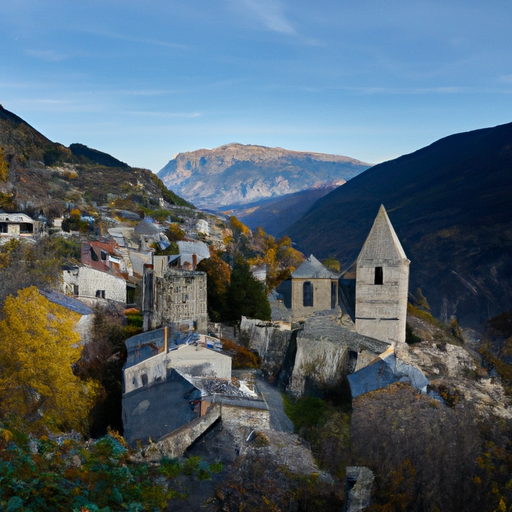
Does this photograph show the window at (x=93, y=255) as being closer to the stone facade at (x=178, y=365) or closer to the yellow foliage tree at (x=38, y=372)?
the yellow foliage tree at (x=38, y=372)

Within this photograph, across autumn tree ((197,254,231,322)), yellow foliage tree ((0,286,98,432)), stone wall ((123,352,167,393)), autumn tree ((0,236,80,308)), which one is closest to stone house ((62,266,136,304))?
autumn tree ((0,236,80,308))

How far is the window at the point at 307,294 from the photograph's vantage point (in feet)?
89.6

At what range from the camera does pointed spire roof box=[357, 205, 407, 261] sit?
2431 cm

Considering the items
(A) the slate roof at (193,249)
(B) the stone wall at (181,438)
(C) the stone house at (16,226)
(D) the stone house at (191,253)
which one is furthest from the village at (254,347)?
(C) the stone house at (16,226)

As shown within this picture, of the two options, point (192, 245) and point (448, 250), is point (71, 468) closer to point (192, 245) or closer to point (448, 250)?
point (192, 245)

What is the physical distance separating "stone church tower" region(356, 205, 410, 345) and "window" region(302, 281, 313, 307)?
3.25 meters

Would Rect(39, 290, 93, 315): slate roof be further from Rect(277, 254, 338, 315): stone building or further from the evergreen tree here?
Rect(277, 254, 338, 315): stone building

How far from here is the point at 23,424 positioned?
1521 cm

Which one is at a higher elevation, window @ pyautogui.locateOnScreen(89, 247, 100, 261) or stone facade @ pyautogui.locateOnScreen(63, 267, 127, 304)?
window @ pyautogui.locateOnScreen(89, 247, 100, 261)

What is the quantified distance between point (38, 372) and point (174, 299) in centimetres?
706

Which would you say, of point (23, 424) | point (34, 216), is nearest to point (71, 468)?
point (23, 424)

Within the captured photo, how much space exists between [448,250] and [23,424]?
248 ft

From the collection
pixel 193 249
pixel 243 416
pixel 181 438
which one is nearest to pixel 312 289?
pixel 243 416

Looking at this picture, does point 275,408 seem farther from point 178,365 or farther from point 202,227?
point 202,227
